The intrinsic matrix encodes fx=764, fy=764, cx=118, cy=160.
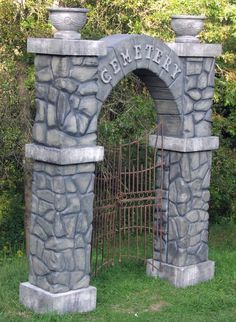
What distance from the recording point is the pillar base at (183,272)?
895 centimetres

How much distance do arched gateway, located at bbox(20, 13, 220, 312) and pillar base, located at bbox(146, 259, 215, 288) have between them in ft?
4.30

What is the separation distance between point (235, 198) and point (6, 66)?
6239 millimetres

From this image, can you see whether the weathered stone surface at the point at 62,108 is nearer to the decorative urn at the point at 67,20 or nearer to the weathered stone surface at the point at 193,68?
the decorative urn at the point at 67,20

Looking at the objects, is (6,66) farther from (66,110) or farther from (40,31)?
(66,110)

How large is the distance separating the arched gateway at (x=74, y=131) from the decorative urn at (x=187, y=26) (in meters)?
0.16

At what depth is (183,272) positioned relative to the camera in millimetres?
8953

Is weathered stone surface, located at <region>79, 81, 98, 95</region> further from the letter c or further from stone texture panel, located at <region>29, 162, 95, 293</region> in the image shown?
stone texture panel, located at <region>29, 162, 95, 293</region>

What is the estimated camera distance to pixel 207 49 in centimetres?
885

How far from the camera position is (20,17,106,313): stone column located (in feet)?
24.6

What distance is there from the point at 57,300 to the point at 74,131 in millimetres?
1709

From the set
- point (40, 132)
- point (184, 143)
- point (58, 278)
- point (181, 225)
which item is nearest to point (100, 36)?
point (184, 143)

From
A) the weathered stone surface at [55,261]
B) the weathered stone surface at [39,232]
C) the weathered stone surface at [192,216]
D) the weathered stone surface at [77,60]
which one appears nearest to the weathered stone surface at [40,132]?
the weathered stone surface at [77,60]

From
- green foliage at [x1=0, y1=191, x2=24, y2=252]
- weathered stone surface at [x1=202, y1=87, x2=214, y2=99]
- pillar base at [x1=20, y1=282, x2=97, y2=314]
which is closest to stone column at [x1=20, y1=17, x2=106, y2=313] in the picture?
pillar base at [x1=20, y1=282, x2=97, y2=314]

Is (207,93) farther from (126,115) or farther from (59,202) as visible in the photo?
(126,115)
